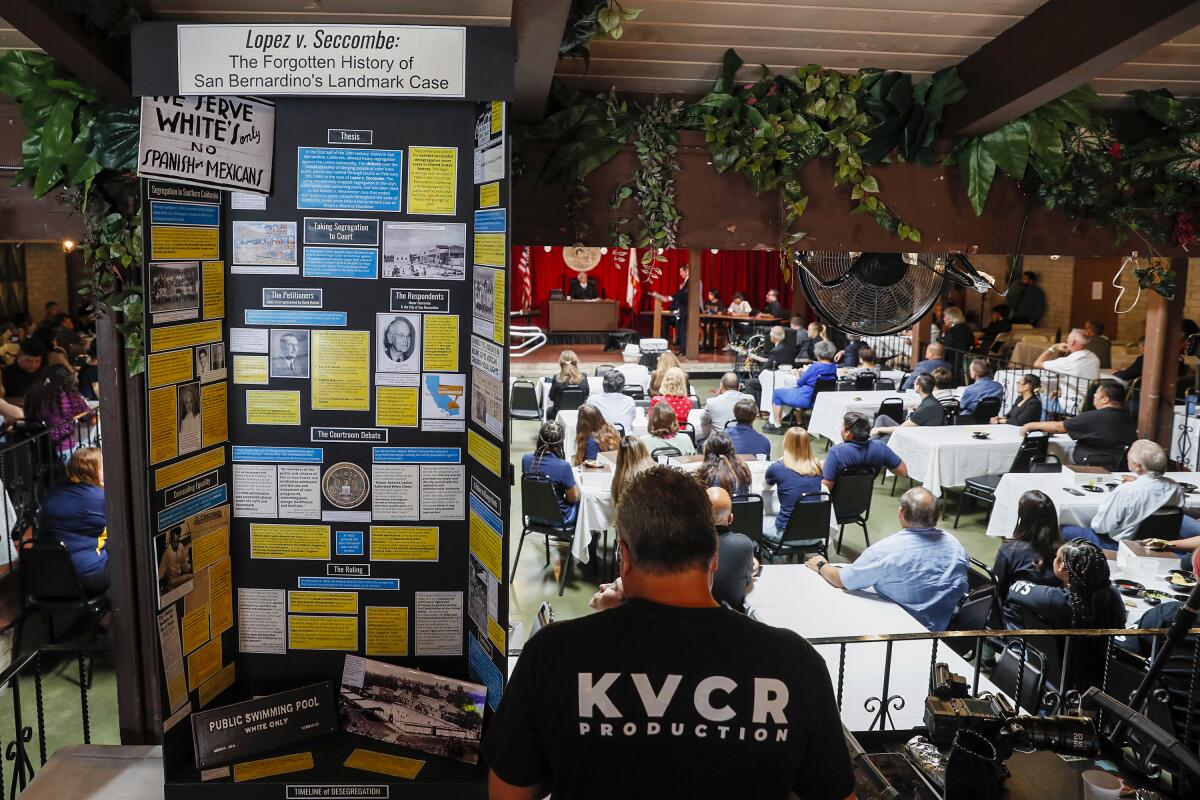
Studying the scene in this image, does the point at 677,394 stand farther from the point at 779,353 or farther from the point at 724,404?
the point at 779,353

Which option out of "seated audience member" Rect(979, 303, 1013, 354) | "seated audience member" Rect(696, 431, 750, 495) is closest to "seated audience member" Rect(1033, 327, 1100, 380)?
"seated audience member" Rect(979, 303, 1013, 354)

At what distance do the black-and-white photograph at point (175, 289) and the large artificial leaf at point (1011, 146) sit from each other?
110 inches

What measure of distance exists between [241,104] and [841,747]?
88.9 inches

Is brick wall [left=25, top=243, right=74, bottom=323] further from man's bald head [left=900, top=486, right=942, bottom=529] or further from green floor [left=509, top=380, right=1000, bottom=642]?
man's bald head [left=900, top=486, right=942, bottom=529]

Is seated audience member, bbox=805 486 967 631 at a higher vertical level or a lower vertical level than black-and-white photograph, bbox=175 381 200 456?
lower

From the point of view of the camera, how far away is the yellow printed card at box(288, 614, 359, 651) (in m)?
3.04

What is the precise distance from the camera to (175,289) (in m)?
2.70

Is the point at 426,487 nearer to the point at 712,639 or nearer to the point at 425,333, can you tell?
the point at 425,333

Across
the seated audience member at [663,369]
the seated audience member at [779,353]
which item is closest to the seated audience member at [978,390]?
the seated audience member at [663,369]

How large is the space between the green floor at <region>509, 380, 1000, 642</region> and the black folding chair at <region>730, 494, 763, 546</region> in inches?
39.5

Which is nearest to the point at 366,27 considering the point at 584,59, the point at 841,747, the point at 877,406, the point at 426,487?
the point at 584,59

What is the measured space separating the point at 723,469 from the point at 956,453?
8.92 feet

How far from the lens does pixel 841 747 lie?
1.62 m

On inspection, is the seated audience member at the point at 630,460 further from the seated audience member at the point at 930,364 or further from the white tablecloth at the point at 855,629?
the seated audience member at the point at 930,364
